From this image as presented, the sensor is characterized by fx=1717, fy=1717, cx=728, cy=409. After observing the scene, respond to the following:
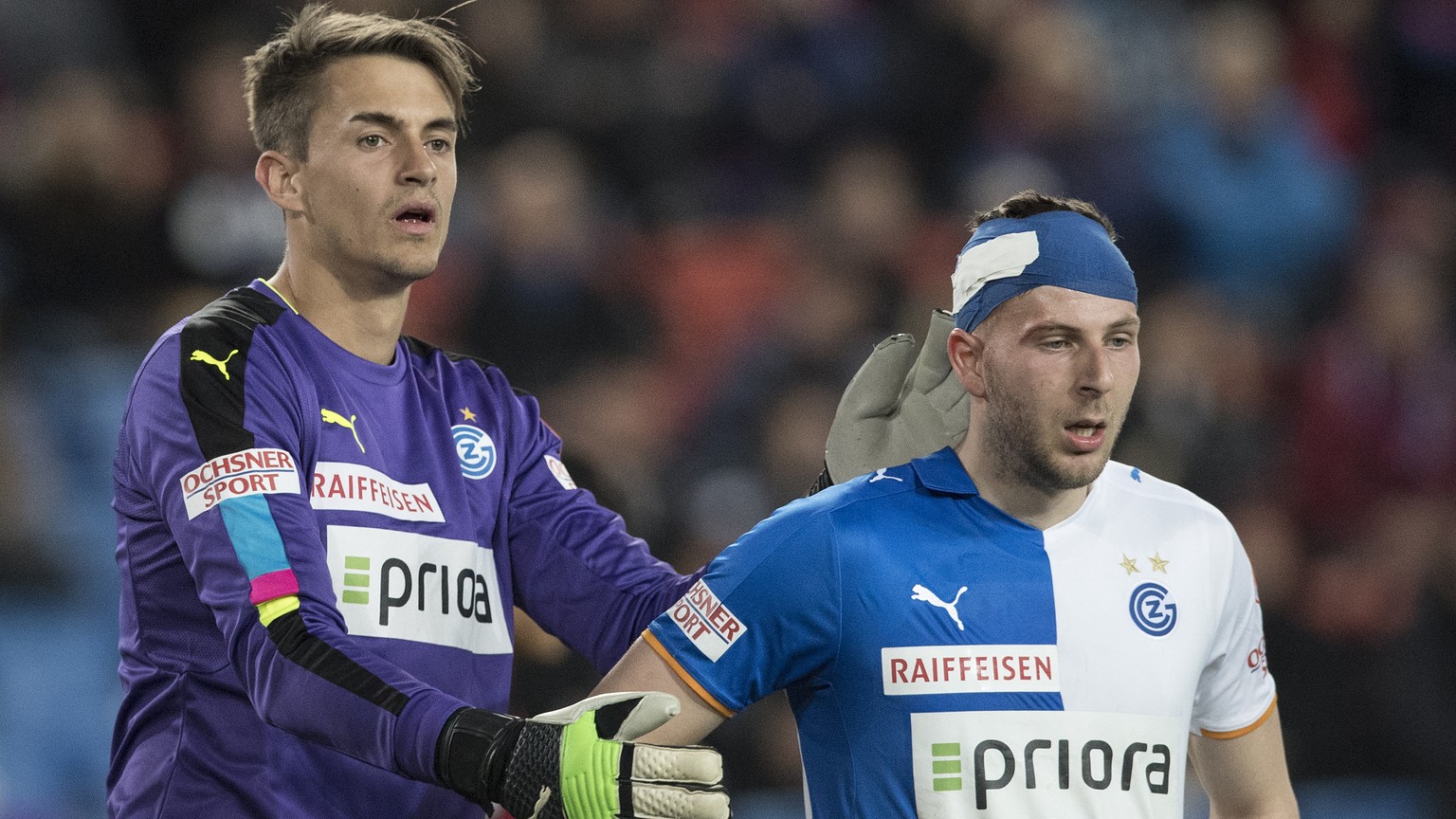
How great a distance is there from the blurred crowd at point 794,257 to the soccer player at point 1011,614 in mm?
2062

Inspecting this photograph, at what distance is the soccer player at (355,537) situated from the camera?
2.85 m

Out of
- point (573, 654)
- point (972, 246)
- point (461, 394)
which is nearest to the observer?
point (972, 246)

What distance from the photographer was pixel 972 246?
358cm

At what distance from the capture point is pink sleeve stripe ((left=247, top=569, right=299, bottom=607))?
3.04 meters

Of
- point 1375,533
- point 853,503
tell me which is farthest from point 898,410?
point 1375,533

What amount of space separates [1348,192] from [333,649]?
8.82 metres

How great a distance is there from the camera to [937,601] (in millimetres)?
3359

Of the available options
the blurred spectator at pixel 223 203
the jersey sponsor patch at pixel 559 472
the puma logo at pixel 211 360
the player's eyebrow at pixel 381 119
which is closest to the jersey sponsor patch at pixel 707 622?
the jersey sponsor patch at pixel 559 472

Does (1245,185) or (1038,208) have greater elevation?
(1245,185)

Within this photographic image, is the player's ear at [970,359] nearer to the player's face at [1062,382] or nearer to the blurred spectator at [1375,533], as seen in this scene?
the player's face at [1062,382]

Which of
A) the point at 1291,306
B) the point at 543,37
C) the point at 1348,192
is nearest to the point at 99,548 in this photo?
the point at 543,37

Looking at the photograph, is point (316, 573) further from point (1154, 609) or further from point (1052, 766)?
point (1154, 609)

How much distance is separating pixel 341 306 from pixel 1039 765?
173cm

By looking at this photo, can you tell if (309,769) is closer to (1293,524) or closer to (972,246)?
(972,246)
